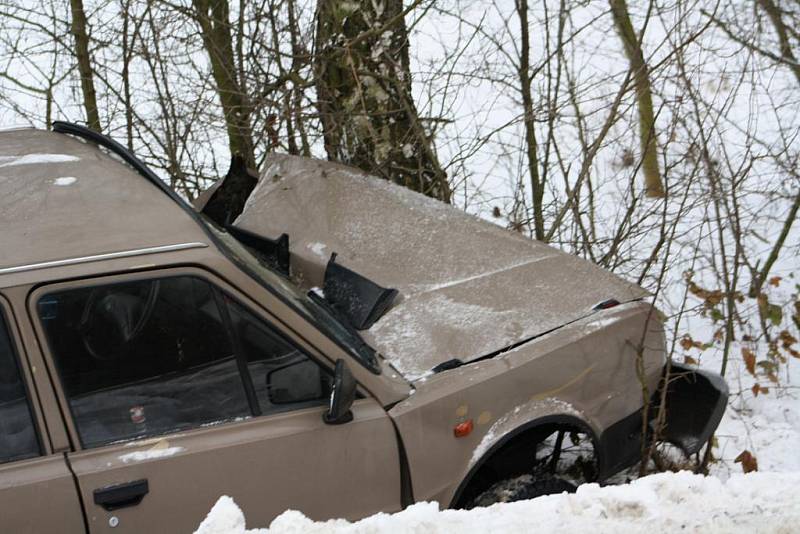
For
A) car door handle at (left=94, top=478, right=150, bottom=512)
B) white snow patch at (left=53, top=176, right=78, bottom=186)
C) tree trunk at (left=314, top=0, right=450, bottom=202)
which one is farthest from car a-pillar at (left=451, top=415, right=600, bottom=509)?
tree trunk at (left=314, top=0, right=450, bottom=202)

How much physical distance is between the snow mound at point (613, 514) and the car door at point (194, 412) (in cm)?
28

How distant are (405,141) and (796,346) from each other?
3.42m

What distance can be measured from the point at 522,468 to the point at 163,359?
1.50 metres

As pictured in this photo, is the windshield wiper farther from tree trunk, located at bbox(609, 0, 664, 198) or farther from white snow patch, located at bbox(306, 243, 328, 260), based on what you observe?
tree trunk, located at bbox(609, 0, 664, 198)

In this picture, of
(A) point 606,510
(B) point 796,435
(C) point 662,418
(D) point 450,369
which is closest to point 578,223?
(B) point 796,435

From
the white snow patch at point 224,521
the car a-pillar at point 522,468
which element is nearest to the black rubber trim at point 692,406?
the car a-pillar at point 522,468

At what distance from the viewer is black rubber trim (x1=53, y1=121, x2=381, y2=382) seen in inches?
107

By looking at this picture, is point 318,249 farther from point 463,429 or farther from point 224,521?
point 224,521

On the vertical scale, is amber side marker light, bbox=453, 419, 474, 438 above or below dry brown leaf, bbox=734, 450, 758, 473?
above

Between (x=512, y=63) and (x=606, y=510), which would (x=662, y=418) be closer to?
(x=606, y=510)

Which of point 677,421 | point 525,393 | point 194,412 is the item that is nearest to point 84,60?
point 194,412

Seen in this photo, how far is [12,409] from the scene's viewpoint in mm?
2430

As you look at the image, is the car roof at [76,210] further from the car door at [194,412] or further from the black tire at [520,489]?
the black tire at [520,489]

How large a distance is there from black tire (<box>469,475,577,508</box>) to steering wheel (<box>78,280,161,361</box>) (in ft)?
4.65
